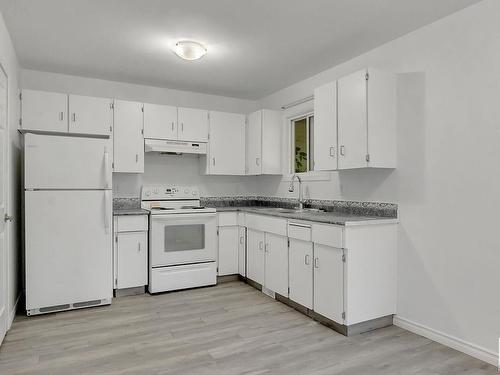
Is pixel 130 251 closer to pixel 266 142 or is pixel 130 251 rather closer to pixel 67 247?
pixel 67 247

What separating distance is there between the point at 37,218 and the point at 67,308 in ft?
2.94

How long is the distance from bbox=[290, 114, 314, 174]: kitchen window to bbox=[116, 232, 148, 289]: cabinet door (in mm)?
2055

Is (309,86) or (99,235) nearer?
(99,235)

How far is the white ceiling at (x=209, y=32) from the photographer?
2465mm

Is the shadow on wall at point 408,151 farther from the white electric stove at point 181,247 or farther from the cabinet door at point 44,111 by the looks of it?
the cabinet door at point 44,111

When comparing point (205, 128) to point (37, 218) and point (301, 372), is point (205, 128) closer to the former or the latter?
point (37, 218)

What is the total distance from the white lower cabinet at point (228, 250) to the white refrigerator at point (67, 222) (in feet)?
4.34

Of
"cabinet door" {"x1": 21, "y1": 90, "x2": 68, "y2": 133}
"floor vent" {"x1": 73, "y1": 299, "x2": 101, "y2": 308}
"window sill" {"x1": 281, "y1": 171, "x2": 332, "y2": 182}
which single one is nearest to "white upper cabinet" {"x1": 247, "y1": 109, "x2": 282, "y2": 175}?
"window sill" {"x1": 281, "y1": 171, "x2": 332, "y2": 182}

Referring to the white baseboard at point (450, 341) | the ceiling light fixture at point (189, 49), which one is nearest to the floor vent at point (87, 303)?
the ceiling light fixture at point (189, 49)

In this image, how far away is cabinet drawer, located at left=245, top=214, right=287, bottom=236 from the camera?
3425 mm

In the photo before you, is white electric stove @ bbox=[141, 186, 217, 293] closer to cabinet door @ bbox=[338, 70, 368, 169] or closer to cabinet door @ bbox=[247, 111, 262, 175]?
cabinet door @ bbox=[247, 111, 262, 175]

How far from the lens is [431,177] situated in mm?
2691

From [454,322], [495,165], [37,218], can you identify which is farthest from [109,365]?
[495,165]


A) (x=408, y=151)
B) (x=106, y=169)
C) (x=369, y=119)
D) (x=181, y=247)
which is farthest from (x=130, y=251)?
(x=408, y=151)
